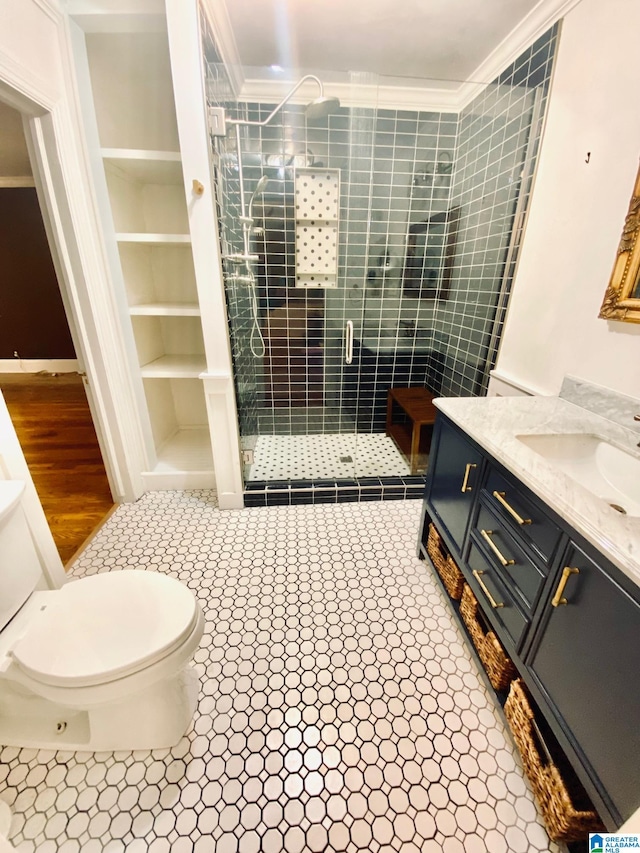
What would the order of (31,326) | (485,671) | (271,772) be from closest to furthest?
(271,772)
(485,671)
(31,326)

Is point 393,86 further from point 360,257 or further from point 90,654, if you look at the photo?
point 90,654

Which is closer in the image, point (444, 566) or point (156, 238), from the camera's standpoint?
point (444, 566)

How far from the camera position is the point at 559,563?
825 millimetres

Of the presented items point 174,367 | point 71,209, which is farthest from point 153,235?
point 174,367

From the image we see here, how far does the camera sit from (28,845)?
2.78 feet

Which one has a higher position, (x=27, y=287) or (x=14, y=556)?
(x=27, y=287)

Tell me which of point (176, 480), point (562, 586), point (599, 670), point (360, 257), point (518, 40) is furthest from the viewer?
point (360, 257)

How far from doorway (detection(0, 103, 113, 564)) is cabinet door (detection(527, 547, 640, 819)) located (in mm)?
2094

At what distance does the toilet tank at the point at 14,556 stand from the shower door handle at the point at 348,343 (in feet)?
6.94

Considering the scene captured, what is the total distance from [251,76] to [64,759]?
3.30m

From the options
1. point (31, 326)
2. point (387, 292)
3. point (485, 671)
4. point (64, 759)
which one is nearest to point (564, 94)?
point (387, 292)

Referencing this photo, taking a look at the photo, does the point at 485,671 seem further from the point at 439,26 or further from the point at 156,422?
the point at 439,26

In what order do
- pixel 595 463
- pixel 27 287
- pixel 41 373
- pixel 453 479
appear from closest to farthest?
pixel 595 463 → pixel 453 479 → pixel 27 287 → pixel 41 373

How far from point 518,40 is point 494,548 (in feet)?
7.89
